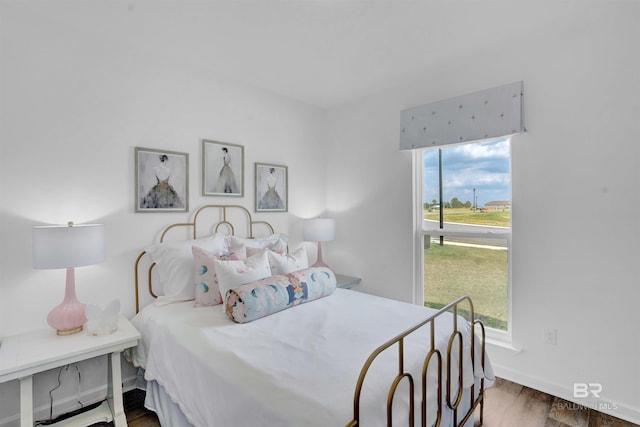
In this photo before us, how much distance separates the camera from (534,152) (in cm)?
228

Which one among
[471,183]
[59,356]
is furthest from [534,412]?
[59,356]

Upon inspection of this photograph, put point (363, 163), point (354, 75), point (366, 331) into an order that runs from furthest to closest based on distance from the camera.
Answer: point (363, 163) < point (354, 75) < point (366, 331)

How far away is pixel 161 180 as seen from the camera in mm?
2467

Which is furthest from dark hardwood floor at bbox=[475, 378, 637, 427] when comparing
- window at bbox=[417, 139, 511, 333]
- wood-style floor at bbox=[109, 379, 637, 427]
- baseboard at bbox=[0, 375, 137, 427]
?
baseboard at bbox=[0, 375, 137, 427]

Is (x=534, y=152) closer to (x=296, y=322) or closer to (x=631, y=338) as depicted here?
(x=631, y=338)

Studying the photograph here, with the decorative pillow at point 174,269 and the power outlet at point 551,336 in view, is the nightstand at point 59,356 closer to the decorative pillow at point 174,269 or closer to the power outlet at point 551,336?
the decorative pillow at point 174,269

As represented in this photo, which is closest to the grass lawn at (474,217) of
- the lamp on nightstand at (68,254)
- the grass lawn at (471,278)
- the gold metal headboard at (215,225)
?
the grass lawn at (471,278)

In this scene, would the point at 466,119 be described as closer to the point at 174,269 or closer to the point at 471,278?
the point at 471,278

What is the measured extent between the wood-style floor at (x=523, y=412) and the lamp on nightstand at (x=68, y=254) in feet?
2.33

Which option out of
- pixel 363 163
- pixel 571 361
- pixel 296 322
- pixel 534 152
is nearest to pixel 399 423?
pixel 296 322

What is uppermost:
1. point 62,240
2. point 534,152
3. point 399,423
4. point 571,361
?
point 534,152

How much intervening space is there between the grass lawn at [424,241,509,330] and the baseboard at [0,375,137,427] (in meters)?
2.57

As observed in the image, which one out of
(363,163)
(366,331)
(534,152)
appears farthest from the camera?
(363,163)

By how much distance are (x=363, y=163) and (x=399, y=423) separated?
257 centimetres
